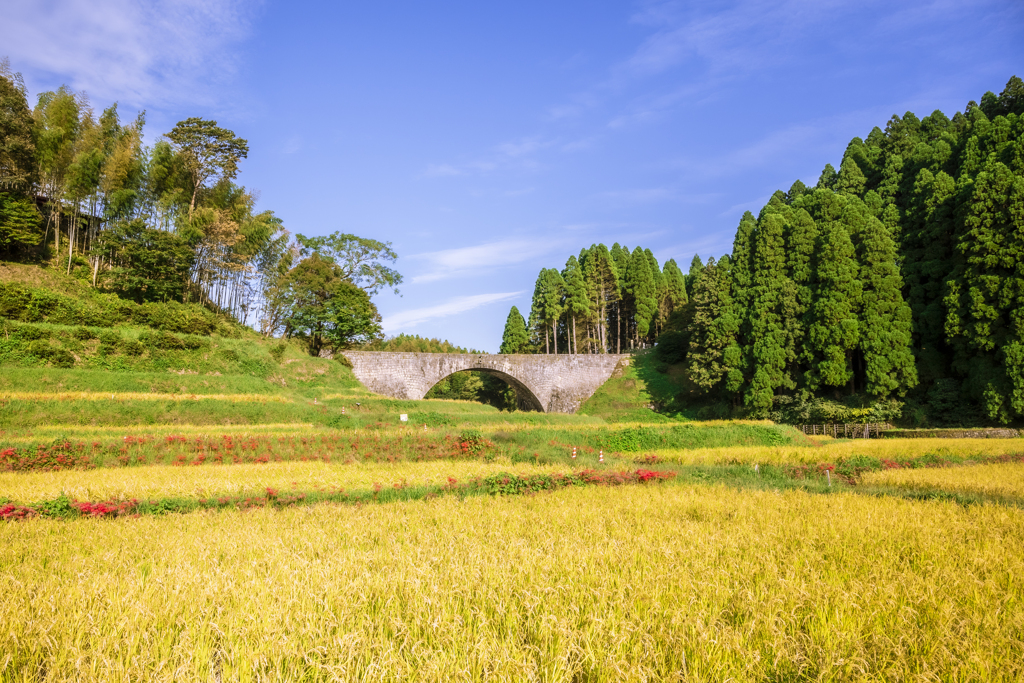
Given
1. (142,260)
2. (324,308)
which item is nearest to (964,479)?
(324,308)

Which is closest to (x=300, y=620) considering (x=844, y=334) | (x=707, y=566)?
(x=707, y=566)

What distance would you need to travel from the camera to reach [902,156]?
1737 inches

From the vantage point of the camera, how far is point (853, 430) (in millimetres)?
30406

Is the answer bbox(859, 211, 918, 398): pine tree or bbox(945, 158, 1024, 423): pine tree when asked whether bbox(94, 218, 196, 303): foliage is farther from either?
bbox(945, 158, 1024, 423): pine tree

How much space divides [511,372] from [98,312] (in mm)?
30220

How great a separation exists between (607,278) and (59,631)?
58.6 meters

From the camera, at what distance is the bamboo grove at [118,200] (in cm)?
3375

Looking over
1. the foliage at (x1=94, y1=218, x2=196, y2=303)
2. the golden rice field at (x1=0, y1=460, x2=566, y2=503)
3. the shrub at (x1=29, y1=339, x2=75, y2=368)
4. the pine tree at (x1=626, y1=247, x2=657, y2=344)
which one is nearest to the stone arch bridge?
the pine tree at (x1=626, y1=247, x2=657, y2=344)

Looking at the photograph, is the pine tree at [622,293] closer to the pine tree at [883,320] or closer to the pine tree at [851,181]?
the pine tree at [851,181]

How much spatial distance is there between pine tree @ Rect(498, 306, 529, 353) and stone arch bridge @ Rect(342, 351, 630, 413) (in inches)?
530

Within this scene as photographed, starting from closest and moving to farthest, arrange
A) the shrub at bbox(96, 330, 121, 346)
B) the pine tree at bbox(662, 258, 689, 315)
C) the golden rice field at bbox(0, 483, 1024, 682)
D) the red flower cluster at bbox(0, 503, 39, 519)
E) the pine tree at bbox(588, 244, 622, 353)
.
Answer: the golden rice field at bbox(0, 483, 1024, 682) → the red flower cluster at bbox(0, 503, 39, 519) → the shrub at bbox(96, 330, 121, 346) → the pine tree at bbox(588, 244, 622, 353) → the pine tree at bbox(662, 258, 689, 315)

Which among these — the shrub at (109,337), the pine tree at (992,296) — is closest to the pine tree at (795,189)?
the pine tree at (992,296)

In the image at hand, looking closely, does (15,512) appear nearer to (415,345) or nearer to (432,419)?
(432,419)

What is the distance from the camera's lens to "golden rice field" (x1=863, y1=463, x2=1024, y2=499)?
436 inches
